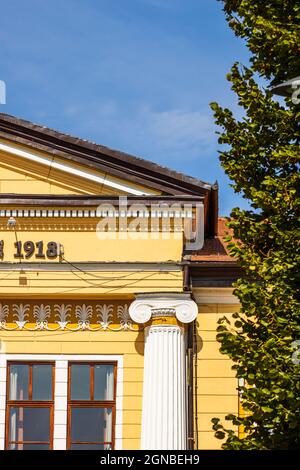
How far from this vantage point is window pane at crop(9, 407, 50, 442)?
20.9m

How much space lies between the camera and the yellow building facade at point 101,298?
2095 centimetres

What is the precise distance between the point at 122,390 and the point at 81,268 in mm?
2038

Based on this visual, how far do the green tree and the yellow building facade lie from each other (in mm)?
3570

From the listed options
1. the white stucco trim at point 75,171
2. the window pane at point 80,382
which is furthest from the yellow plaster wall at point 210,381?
the white stucco trim at point 75,171

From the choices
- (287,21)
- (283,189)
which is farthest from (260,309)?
(287,21)

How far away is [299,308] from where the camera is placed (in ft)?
55.0

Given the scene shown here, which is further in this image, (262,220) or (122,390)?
(122,390)

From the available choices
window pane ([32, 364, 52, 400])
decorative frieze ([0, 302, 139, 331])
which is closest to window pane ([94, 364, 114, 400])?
decorative frieze ([0, 302, 139, 331])

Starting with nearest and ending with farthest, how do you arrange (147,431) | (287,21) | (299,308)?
(299,308)
(287,21)
(147,431)

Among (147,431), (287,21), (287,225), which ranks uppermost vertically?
(287,21)

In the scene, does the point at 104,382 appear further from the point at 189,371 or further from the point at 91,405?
the point at 189,371

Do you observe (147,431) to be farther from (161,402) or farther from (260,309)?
(260,309)

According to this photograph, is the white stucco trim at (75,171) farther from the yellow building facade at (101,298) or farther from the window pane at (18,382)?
the window pane at (18,382)

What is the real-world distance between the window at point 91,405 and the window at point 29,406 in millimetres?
348
